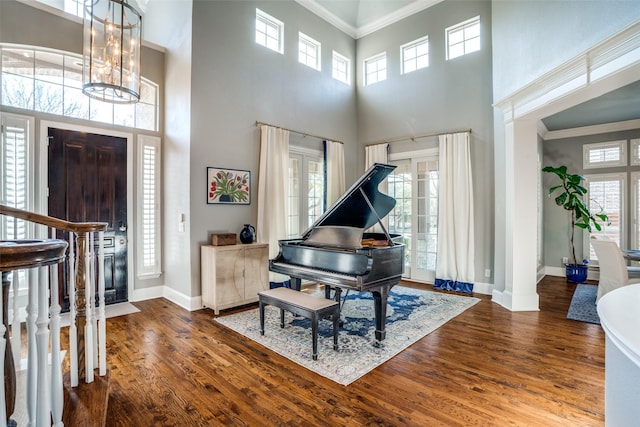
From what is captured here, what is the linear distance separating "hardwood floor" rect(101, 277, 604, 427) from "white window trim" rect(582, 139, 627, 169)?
4.13 metres

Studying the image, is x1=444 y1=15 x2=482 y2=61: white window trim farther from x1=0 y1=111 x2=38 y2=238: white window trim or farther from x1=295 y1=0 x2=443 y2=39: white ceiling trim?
x1=0 y1=111 x2=38 y2=238: white window trim

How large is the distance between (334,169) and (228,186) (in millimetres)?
2351

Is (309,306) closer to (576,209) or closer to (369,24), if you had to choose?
(576,209)

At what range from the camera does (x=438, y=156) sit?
18.9ft

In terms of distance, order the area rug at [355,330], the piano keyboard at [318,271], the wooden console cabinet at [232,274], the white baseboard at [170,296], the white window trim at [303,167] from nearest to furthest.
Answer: the area rug at [355,330]
the piano keyboard at [318,271]
the wooden console cabinet at [232,274]
the white baseboard at [170,296]
the white window trim at [303,167]

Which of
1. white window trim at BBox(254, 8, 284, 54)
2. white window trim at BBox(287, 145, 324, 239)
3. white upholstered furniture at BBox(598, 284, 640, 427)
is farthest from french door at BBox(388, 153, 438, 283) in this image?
white upholstered furniture at BBox(598, 284, 640, 427)

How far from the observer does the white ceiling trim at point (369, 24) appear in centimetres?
586

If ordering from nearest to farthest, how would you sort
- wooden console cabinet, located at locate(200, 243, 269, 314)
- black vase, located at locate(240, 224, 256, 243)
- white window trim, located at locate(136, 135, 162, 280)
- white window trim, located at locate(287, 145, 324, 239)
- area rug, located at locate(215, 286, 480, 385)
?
1. area rug, located at locate(215, 286, 480, 385)
2. wooden console cabinet, located at locate(200, 243, 269, 314)
3. black vase, located at locate(240, 224, 256, 243)
4. white window trim, located at locate(136, 135, 162, 280)
5. white window trim, located at locate(287, 145, 324, 239)

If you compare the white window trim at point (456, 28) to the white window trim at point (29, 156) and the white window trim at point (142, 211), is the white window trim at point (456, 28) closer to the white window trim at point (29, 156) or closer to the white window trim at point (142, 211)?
the white window trim at point (142, 211)

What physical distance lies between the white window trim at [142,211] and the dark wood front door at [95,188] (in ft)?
0.59

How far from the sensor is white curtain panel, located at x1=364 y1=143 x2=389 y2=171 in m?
6.37

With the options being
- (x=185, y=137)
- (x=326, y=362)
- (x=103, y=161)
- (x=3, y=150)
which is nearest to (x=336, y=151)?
(x=185, y=137)

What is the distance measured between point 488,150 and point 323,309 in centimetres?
404

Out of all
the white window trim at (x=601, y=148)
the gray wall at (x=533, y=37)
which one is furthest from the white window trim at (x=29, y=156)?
the white window trim at (x=601, y=148)
